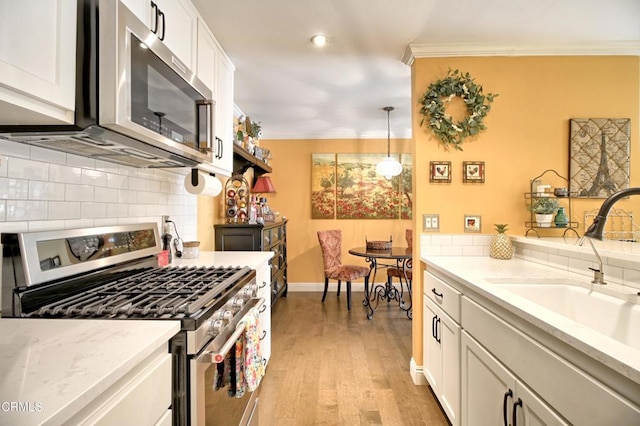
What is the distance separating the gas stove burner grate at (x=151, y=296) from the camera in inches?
39.4

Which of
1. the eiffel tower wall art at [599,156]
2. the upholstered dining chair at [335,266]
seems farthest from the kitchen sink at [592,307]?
the upholstered dining chair at [335,266]

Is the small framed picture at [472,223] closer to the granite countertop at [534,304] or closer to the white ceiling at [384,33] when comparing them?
the granite countertop at [534,304]

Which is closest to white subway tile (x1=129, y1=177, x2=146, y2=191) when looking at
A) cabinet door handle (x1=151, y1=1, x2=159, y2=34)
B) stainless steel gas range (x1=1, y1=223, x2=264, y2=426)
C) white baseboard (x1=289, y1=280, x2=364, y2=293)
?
stainless steel gas range (x1=1, y1=223, x2=264, y2=426)

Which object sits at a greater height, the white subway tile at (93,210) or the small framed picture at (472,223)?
the white subway tile at (93,210)

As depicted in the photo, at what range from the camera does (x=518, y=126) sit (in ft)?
7.68

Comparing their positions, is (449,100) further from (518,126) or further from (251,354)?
(251,354)

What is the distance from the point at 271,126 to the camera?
4.64 metres

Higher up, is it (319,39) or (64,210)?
Answer: (319,39)

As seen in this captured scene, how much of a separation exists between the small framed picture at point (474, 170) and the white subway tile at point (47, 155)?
228cm

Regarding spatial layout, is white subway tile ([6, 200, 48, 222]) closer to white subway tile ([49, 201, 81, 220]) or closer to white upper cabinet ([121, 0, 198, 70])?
white subway tile ([49, 201, 81, 220])

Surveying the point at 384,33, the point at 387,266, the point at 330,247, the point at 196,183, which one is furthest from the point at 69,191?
the point at 387,266

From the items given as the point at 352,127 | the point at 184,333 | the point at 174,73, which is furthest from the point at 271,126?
the point at 184,333

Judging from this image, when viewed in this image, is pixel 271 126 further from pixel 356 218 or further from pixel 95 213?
pixel 95 213

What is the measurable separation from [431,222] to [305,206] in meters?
2.89
